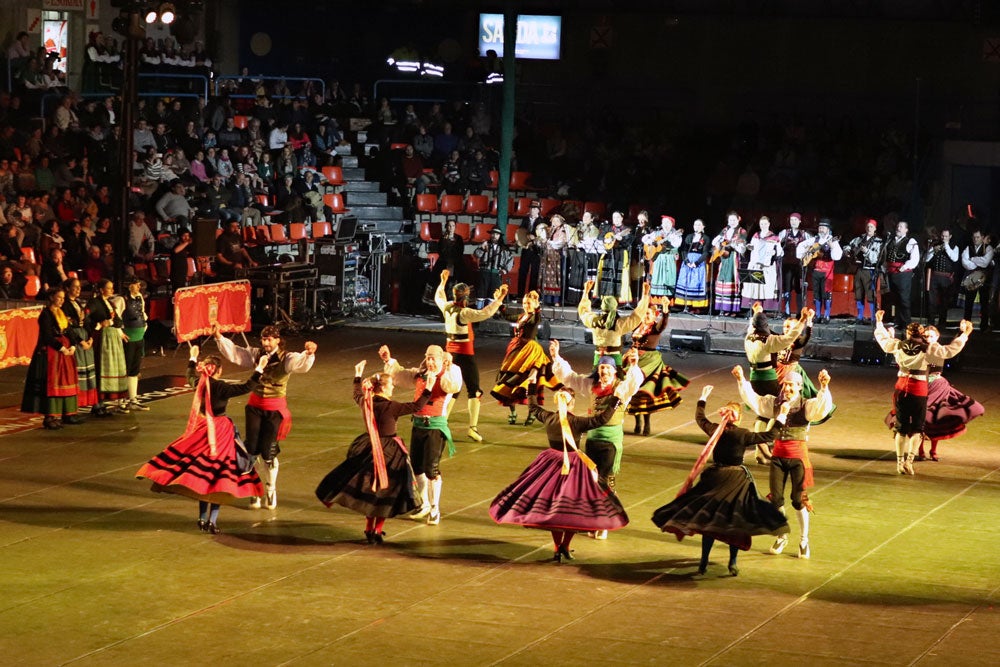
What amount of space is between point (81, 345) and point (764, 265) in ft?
40.1

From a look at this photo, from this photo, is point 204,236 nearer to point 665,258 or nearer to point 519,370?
point 665,258

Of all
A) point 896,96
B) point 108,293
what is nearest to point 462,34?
point 896,96

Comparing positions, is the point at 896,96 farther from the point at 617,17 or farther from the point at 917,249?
the point at 917,249

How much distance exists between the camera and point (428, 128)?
108ft

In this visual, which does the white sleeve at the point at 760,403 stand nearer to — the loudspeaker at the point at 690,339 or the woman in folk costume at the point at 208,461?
the woman in folk costume at the point at 208,461

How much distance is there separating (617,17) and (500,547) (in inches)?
962

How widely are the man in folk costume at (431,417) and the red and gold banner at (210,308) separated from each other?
30.4ft

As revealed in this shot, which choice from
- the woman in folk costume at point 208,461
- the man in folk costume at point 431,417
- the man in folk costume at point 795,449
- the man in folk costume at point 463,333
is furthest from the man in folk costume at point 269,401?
the man in folk costume at point 795,449

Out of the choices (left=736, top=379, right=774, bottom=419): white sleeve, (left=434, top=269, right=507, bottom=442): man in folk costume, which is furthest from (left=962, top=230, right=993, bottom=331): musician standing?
(left=736, top=379, right=774, bottom=419): white sleeve

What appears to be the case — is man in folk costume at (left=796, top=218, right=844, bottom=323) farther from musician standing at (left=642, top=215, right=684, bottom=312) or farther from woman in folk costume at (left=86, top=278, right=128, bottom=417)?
woman in folk costume at (left=86, top=278, right=128, bottom=417)

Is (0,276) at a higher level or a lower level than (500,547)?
higher

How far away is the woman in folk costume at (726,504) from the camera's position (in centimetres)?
1178

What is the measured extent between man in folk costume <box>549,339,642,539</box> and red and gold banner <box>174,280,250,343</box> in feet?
32.5

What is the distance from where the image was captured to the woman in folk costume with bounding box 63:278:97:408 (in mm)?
17484
